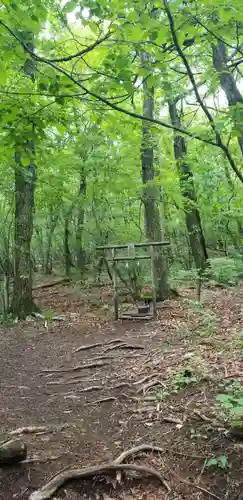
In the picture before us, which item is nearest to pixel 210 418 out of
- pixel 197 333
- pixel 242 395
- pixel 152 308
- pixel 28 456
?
pixel 242 395

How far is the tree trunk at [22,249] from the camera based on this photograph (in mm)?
9836

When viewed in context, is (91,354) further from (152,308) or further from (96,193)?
(96,193)

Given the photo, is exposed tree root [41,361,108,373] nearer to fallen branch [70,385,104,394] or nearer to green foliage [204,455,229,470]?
fallen branch [70,385,104,394]

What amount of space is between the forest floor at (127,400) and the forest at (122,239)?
2 cm

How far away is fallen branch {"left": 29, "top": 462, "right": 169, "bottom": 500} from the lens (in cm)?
303

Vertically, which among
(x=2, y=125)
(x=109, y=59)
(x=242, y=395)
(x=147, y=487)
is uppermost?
(x=109, y=59)

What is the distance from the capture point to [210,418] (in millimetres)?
3891

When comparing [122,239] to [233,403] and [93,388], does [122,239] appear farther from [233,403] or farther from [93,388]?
[233,403]

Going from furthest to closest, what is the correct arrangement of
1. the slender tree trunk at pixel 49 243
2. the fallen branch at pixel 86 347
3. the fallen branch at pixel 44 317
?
1. the slender tree trunk at pixel 49 243
2. the fallen branch at pixel 44 317
3. the fallen branch at pixel 86 347

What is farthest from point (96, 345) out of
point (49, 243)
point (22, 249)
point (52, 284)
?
point (49, 243)

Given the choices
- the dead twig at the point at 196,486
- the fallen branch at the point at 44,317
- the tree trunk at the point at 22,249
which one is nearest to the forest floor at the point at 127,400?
the dead twig at the point at 196,486

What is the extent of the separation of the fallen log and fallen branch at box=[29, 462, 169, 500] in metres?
0.42

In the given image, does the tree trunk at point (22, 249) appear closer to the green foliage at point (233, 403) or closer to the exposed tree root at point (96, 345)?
the exposed tree root at point (96, 345)

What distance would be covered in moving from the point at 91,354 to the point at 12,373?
151cm
